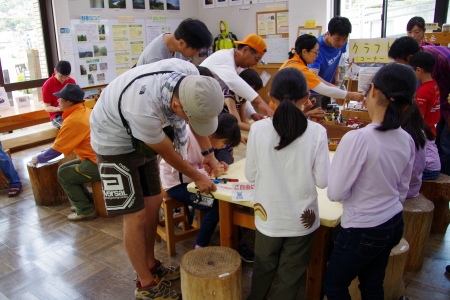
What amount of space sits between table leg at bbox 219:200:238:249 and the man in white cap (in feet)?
0.49

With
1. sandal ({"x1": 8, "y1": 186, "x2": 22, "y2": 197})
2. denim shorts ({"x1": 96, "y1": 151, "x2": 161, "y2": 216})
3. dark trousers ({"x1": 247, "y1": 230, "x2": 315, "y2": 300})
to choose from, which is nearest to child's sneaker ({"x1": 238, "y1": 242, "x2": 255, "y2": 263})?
dark trousers ({"x1": 247, "y1": 230, "x2": 315, "y2": 300})

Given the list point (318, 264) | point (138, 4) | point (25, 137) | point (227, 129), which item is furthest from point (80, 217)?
point (138, 4)

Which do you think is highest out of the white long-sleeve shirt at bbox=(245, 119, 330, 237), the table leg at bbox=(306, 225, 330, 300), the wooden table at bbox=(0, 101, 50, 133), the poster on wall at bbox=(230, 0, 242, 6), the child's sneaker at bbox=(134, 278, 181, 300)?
the poster on wall at bbox=(230, 0, 242, 6)

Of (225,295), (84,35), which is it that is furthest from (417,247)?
(84,35)

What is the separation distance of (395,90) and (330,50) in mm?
2157

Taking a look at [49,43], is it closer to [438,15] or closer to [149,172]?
[149,172]

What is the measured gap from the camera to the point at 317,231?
1.86 meters

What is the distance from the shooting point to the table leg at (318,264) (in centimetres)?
187

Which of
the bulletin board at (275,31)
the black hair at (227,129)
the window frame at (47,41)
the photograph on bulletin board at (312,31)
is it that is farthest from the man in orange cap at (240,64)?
the bulletin board at (275,31)

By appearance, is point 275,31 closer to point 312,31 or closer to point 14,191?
point 312,31

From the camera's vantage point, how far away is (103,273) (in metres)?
2.41

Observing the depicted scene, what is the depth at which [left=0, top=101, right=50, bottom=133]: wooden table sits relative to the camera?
4211 mm

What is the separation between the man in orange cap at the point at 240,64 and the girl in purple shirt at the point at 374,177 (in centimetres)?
124

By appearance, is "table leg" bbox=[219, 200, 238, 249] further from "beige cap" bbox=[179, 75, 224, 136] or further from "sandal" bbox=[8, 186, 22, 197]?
"sandal" bbox=[8, 186, 22, 197]
